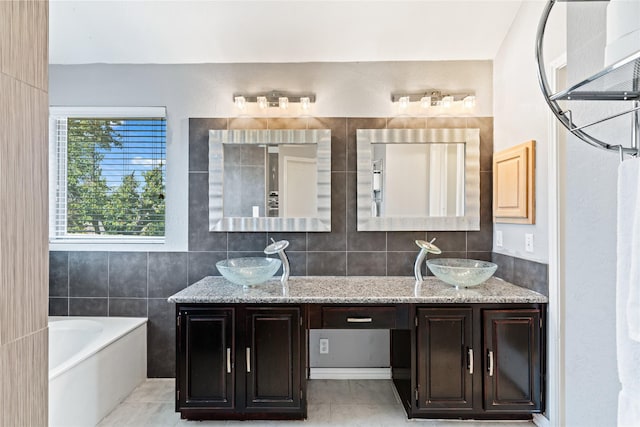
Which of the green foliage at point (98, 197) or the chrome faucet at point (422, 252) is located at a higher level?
the green foliage at point (98, 197)

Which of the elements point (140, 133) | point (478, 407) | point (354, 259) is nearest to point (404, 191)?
point (354, 259)

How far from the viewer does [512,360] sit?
7.43ft

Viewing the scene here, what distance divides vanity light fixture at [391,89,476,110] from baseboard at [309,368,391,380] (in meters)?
2.06

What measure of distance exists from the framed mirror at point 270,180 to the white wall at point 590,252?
2.04 metres

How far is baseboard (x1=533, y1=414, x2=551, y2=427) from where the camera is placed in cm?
222

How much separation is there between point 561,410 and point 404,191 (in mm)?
1660

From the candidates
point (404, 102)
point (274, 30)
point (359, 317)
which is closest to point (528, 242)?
point (359, 317)

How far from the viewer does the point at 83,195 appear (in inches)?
119

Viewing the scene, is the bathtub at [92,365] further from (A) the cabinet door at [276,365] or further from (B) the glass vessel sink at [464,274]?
(B) the glass vessel sink at [464,274]

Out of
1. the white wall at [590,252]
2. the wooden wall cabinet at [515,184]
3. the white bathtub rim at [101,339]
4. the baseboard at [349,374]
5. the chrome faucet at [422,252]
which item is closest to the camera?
the white wall at [590,252]

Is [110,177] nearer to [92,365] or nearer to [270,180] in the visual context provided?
[270,180]

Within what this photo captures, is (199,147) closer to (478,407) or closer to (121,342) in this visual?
(121,342)

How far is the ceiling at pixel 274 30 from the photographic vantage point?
2.52 metres

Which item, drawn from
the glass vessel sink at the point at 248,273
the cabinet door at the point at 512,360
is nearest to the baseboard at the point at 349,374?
the cabinet door at the point at 512,360
